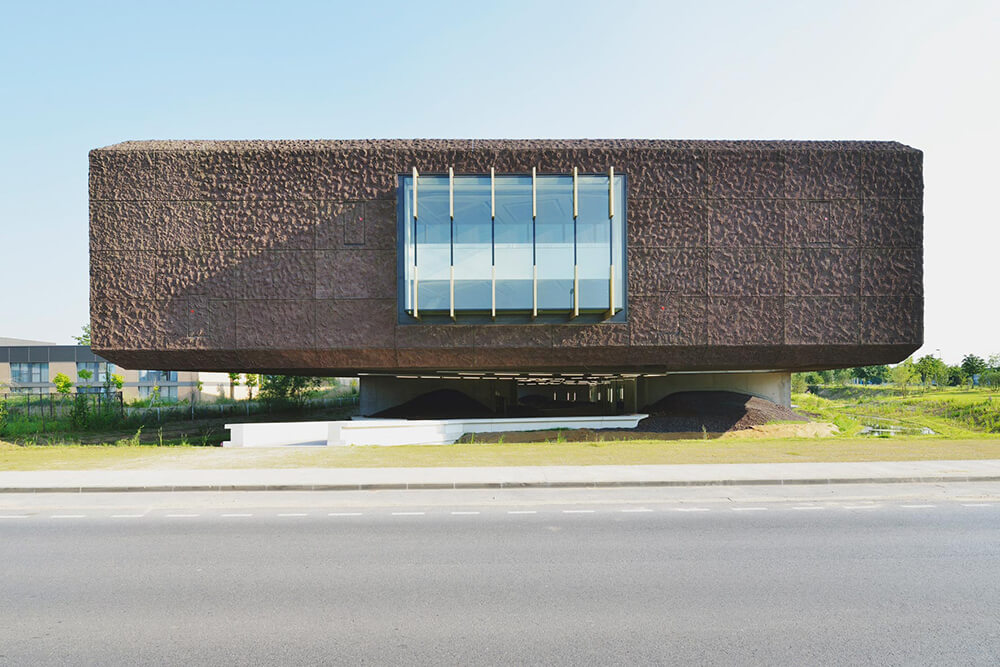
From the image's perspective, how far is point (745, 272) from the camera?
71.2ft

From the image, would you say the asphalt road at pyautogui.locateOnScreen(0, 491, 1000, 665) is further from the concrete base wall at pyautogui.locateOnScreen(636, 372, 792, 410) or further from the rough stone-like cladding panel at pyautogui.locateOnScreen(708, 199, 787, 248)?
the concrete base wall at pyautogui.locateOnScreen(636, 372, 792, 410)

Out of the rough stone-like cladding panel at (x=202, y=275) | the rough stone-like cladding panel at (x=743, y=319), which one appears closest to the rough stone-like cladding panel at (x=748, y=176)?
the rough stone-like cladding panel at (x=743, y=319)

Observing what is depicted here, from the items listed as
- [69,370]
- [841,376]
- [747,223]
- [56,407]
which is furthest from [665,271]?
[841,376]

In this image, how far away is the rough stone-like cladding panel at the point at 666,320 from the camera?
21.5 metres

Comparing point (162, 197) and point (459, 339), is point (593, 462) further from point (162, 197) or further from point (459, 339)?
point (162, 197)

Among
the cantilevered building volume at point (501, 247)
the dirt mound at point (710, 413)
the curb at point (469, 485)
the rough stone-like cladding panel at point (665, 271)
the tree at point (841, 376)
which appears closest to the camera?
the curb at point (469, 485)

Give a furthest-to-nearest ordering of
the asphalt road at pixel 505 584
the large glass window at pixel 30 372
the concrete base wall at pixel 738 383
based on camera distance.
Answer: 1. the large glass window at pixel 30 372
2. the concrete base wall at pixel 738 383
3. the asphalt road at pixel 505 584

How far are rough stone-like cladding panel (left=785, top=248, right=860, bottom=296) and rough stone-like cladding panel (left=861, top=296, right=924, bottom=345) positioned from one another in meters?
0.88

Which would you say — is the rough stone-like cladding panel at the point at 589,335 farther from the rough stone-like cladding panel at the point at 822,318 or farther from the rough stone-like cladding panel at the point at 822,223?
the rough stone-like cladding panel at the point at 822,223

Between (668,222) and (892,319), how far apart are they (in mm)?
8784

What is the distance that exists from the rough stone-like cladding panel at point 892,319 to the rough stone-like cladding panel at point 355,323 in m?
17.0

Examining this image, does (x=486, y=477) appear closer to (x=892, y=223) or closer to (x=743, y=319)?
A: (x=743, y=319)

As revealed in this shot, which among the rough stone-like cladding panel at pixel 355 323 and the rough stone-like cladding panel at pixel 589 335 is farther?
the rough stone-like cladding panel at pixel 589 335

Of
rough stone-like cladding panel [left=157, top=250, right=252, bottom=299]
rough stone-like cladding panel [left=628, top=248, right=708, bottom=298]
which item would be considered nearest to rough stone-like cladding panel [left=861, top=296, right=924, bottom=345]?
rough stone-like cladding panel [left=628, top=248, right=708, bottom=298]
